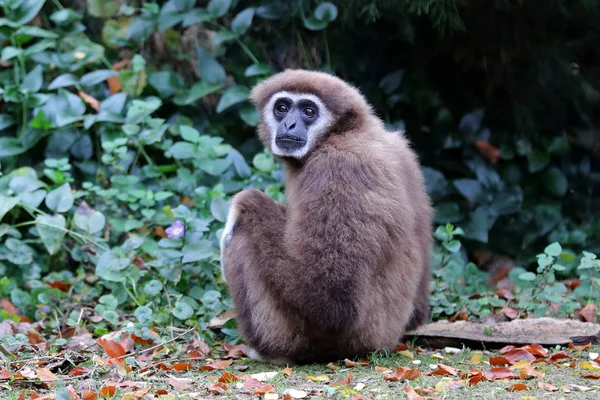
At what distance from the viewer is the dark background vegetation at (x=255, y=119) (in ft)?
25.3

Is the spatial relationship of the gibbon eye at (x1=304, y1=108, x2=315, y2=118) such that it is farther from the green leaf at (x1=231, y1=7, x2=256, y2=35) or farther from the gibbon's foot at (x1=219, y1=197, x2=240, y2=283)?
the green leaf at (x1=231, y1=7, x2=256, y2=35)

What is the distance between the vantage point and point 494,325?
21.5 feet

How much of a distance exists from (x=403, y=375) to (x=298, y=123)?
2032 mm

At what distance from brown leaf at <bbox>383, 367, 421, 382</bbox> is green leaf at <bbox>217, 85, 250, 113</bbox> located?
14.5 ft

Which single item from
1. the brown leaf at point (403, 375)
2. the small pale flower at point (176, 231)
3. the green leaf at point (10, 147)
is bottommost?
the brown leaf at point (403, 375)

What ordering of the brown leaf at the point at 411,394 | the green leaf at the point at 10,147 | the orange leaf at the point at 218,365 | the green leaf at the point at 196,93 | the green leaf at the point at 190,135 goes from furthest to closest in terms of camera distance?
the green leaf at the point at 196,93 < the green leaf at the point at 10,147 < the green leaf at the point at 190,135 < the orange leaf at the point at 218,365 < the brown leaf at the point at 411,394

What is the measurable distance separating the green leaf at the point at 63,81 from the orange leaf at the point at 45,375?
14.2 ft

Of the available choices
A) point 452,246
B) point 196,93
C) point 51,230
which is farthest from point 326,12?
point 51,230

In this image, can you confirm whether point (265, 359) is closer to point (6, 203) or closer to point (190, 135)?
point (190, 135)

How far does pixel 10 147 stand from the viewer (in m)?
8.48

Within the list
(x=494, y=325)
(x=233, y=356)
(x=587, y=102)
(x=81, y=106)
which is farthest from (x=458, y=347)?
(x=81, y=106)

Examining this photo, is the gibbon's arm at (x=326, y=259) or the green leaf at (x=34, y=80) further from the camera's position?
the green leaf at (x=34, y=80)

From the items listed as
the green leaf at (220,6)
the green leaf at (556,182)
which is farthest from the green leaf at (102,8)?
the green leaf at (556,182)

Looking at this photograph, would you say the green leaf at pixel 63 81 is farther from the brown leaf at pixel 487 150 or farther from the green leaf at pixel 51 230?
the brown leaf at pixel 487 150
